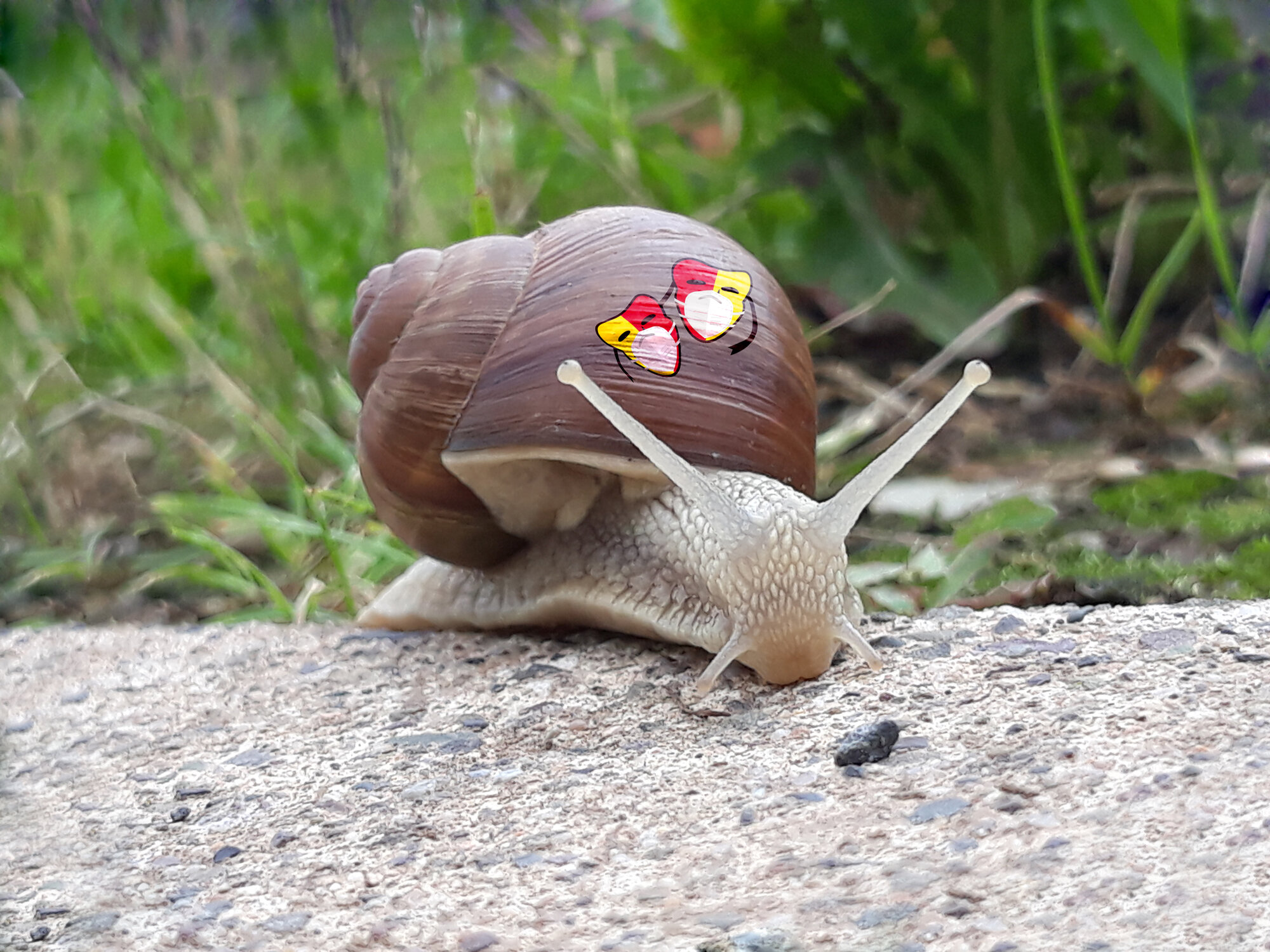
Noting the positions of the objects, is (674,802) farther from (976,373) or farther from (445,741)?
(976,373)

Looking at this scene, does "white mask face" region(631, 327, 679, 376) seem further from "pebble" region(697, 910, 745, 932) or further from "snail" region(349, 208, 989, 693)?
"pebble" region(697, 910, 745, 932)

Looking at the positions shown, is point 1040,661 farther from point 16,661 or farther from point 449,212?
point 449,212

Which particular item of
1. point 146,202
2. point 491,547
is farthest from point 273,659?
point 146,202

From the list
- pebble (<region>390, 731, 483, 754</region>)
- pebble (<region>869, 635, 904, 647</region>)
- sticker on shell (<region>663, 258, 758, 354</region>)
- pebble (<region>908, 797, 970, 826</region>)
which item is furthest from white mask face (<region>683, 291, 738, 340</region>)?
pebble (<region>908, 797, 970, 826</region>)

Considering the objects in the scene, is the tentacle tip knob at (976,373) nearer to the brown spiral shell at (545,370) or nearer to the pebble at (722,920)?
the brown spiral shell at (545,370)

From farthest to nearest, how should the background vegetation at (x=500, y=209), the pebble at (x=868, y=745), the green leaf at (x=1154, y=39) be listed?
the background vegetation at (x=500, y=209) < the green leaf at (x=1154, y=39) < the pebble at (x=868, y=745)

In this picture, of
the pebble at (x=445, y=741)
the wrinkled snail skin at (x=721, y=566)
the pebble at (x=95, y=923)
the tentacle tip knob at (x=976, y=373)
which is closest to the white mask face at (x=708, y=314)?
the wrinkled snail skin at (x=721, y=566)

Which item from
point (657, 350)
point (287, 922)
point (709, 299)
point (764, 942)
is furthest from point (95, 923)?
point (709, 299)
